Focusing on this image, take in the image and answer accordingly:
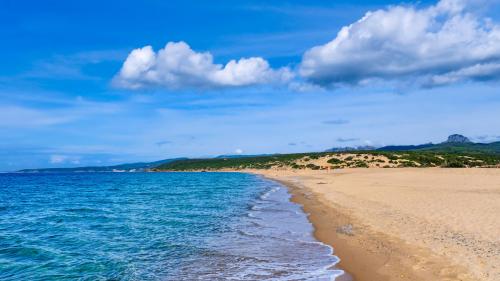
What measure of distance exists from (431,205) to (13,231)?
2422 centimetres

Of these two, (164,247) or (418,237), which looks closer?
(418,237)

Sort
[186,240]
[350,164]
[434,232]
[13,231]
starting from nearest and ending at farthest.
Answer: [434,232]
[186,240]
[13,231]
[350,164]

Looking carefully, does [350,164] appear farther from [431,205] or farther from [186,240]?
[186,240]

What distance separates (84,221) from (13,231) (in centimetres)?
438

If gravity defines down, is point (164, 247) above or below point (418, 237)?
below

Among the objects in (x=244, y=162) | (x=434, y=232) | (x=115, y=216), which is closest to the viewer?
(x=434, y=232)

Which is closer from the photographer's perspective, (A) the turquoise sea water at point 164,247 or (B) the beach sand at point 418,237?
(B) the beach sand at point 418,237

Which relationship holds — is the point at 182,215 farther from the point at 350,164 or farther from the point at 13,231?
the point at 350,164

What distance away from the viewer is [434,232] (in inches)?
650

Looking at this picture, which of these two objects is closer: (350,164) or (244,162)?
(350,164)

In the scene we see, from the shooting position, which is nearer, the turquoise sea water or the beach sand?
the beach sand

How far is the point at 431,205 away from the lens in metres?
24.3

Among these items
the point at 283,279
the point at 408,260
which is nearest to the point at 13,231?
the point at 283,279

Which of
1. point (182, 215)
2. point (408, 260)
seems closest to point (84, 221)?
point (182, 215)
